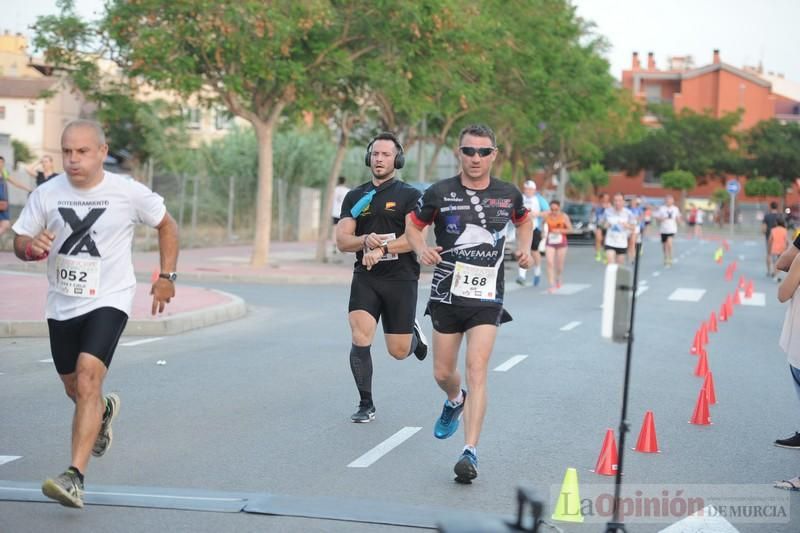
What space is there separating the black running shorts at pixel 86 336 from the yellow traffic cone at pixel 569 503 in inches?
94.8

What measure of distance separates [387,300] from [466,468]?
226 cm

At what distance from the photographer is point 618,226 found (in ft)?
82.7

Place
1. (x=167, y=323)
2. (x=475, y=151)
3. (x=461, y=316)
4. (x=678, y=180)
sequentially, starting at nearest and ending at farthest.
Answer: (x=475, y=151) < (x=461, y=316) < (x=167, y=323) < (x=678, y=180)

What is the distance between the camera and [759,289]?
90.4 feet

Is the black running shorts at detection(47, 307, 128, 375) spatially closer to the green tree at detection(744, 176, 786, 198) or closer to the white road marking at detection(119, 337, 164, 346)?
the white road marking at detection(119, 337, 164, 346)

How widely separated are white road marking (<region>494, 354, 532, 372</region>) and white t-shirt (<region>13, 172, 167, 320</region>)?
6.18 meters

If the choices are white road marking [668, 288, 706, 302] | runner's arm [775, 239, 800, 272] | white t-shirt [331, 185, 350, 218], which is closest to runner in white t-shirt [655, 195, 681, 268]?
white road marking [668, 288, 706, 302]

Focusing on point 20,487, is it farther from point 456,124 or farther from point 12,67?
point 12,67

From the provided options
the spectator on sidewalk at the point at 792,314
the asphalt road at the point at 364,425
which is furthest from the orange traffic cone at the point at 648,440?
the spectator on sidewalk at the point at 792,314

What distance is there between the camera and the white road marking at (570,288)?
79.5 ft

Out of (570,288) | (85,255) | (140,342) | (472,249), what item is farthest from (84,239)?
(570,288)

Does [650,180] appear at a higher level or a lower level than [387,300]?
higher

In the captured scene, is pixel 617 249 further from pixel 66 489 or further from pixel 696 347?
pixel 66 489

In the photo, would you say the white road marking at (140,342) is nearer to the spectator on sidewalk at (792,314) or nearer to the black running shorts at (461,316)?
the black running shorts at (461,316)
